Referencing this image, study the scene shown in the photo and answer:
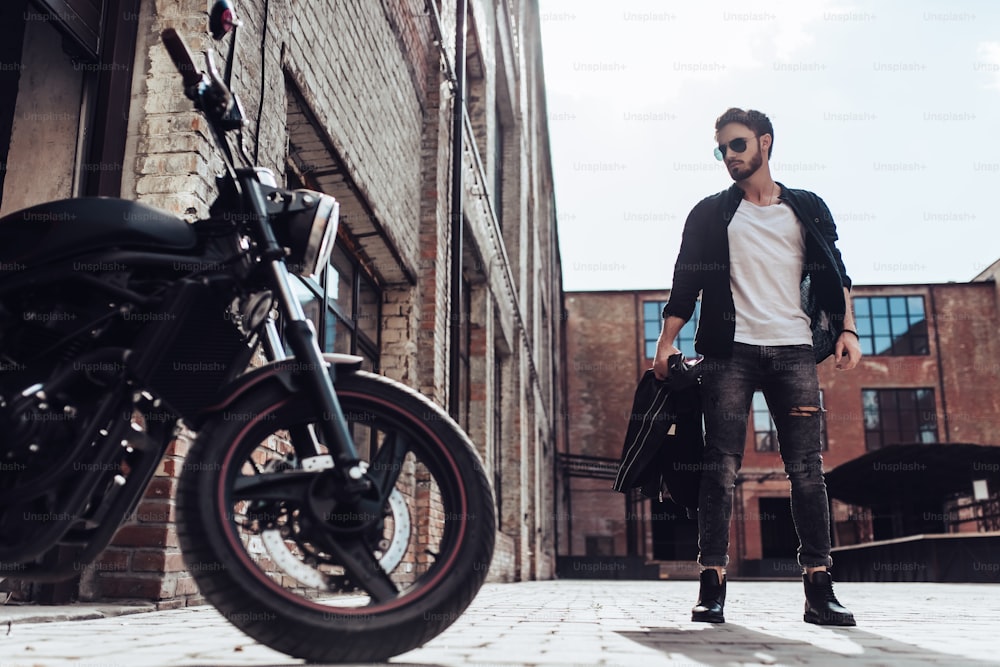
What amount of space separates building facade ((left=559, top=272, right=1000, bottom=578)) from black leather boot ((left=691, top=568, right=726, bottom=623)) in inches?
865

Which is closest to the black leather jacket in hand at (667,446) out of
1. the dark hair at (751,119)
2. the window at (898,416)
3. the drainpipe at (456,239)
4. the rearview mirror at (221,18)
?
the dark hair at (751,119)

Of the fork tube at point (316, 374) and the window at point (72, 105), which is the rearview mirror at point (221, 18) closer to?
the fork tube at point (316, 374)

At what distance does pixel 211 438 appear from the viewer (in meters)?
1.77

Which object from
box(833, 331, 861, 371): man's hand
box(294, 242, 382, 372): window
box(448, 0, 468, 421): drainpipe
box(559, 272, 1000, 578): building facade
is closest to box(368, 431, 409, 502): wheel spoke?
box(833, 331, 861, 371): man's hand

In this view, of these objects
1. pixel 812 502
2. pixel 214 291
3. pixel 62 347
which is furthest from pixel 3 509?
pixel 812 502

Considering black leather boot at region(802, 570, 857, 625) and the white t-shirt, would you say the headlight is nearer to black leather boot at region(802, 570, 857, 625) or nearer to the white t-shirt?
the white t-shirt

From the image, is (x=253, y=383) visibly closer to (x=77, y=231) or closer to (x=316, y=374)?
(x=316, y=374)

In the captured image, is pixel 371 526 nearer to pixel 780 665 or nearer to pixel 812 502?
pixel 780 665

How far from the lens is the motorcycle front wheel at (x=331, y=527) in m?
1.67

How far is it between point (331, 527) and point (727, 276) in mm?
2082

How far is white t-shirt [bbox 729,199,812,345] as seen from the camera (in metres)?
3.32

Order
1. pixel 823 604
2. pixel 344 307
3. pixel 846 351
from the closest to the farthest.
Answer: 1. pixel 823 604
2. pixel 846 351
3. pixel 344 307

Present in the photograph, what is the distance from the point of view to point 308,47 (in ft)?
15.6

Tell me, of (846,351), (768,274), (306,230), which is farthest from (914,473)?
(306,230)
